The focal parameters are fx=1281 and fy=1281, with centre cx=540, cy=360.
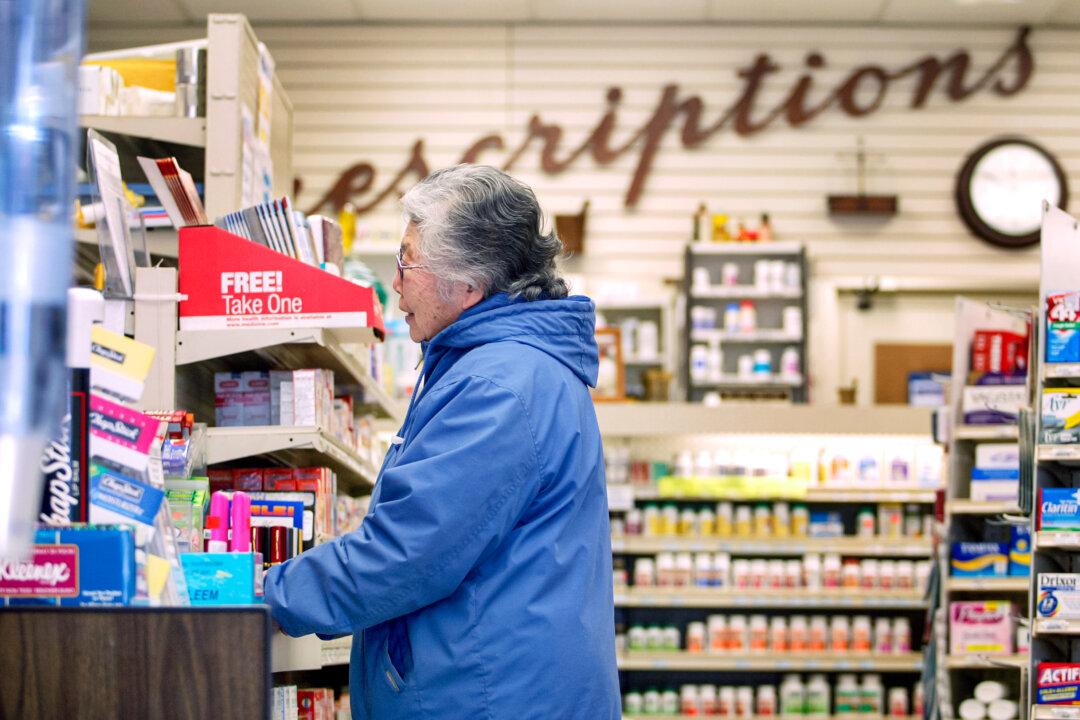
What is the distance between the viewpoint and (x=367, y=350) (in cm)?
423

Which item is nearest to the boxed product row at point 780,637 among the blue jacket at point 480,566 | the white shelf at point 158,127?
the white shelf at point 158,127

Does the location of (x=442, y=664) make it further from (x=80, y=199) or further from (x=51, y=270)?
(x=80, y=199)

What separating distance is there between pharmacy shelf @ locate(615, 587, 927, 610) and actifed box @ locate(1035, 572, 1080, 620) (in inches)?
113

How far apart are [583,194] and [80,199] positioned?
5177 mm

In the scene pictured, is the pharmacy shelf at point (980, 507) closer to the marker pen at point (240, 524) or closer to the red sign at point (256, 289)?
the red sign at point (256, 289)

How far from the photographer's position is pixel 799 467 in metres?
7.28

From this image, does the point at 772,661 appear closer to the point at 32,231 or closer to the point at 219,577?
the point at 219,577

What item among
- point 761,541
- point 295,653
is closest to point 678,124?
point 761,541

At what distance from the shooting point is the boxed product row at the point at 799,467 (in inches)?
285

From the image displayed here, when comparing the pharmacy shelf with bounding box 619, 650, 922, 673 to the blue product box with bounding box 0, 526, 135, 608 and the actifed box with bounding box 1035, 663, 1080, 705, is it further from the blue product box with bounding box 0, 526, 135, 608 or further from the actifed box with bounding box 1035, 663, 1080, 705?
the blue product box with bounding box 0, 526, 135, 608

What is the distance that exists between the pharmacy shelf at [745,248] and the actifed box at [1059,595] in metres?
4.25

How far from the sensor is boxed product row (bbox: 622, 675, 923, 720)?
7203mm

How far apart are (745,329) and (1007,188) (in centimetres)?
225

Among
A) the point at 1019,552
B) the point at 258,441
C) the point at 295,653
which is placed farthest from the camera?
the point at 1019,552
